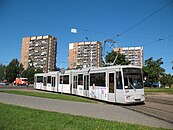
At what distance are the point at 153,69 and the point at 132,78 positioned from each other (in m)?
57.9

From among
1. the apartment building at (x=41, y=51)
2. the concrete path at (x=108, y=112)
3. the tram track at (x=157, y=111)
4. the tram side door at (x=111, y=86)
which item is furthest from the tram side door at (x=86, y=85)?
the apartment building at (x=41, y=51)

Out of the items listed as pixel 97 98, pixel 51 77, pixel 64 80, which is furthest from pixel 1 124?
pixel 51 77

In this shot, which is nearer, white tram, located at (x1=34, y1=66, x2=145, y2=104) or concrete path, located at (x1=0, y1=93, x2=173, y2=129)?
concrete path, located at (x1=0, y1=93, x2=173, y2=129)

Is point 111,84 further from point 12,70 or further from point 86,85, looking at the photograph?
point 12,70

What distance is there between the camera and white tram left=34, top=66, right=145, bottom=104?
49.4 feet

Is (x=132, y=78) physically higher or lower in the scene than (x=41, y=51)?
lower

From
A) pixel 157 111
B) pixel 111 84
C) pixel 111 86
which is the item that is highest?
pixel 111 84

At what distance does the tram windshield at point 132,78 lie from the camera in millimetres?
15147

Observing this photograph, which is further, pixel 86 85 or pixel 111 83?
pixel 86 85

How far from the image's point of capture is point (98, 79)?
18109 mm

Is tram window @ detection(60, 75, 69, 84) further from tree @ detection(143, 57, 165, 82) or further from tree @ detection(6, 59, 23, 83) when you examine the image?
tree @ detection(6, 59, 23, 83)

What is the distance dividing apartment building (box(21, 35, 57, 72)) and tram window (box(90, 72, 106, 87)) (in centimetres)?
6905

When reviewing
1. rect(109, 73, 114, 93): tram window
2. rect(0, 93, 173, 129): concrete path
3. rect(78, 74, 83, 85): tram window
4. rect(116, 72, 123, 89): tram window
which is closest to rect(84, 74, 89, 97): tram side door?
rect(78, 74, 83, 85): tram window

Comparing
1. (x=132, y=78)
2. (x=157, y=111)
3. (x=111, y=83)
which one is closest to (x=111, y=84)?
(x=111, y=83)
